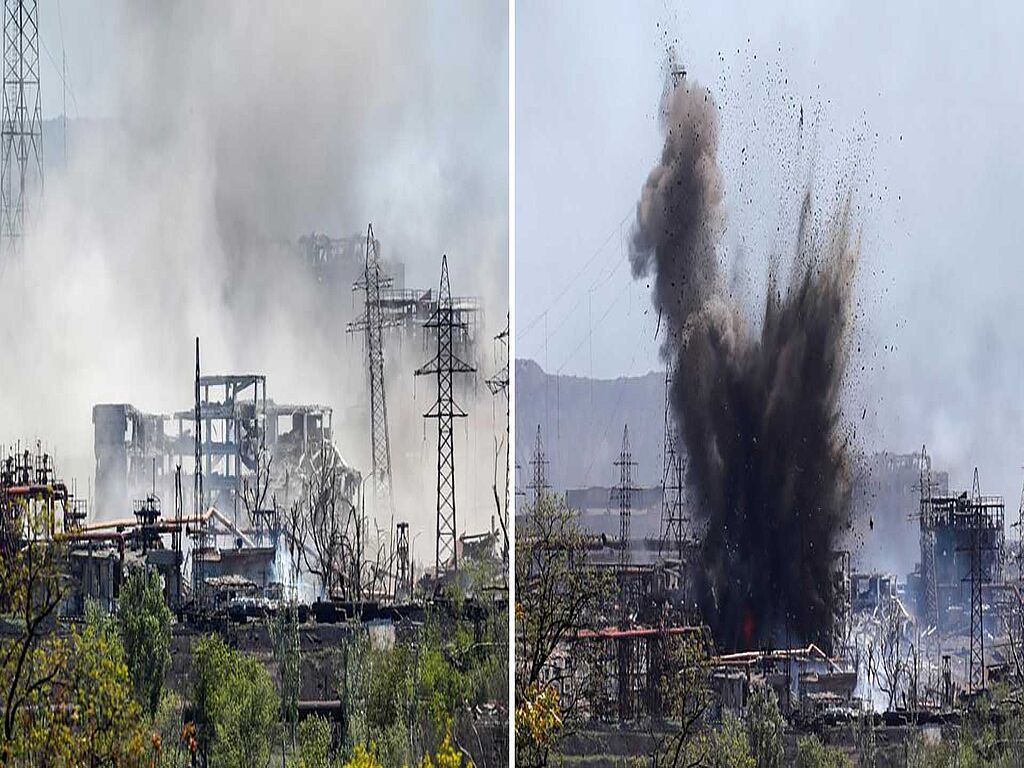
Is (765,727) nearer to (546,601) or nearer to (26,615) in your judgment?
(546,601)

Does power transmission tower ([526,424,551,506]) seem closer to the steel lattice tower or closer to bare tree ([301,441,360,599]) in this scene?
bare tree ([301,441,360,599])

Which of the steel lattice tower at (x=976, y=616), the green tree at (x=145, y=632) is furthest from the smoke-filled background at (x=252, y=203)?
the steel lattice tower at (x=976, y=616)

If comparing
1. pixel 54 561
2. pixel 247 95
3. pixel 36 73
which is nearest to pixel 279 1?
pixel 247 95

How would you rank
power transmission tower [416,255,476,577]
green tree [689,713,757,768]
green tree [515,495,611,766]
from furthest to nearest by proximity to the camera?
green tree [515,495,611,766], green tree [689,713,757,768], power transmission tower [416,255,476,577]

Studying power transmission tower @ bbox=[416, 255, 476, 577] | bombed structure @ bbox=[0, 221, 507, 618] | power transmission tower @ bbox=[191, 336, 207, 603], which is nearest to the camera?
bombed structure @ bbox=[0, 221, 507, 618]

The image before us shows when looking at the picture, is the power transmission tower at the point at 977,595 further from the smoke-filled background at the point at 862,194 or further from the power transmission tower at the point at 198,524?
the power transmission tower at the point at 198,524

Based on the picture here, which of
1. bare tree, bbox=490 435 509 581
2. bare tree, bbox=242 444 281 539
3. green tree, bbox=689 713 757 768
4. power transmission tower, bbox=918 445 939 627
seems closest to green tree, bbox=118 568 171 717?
bare tree, bbox=242 444 281 539
